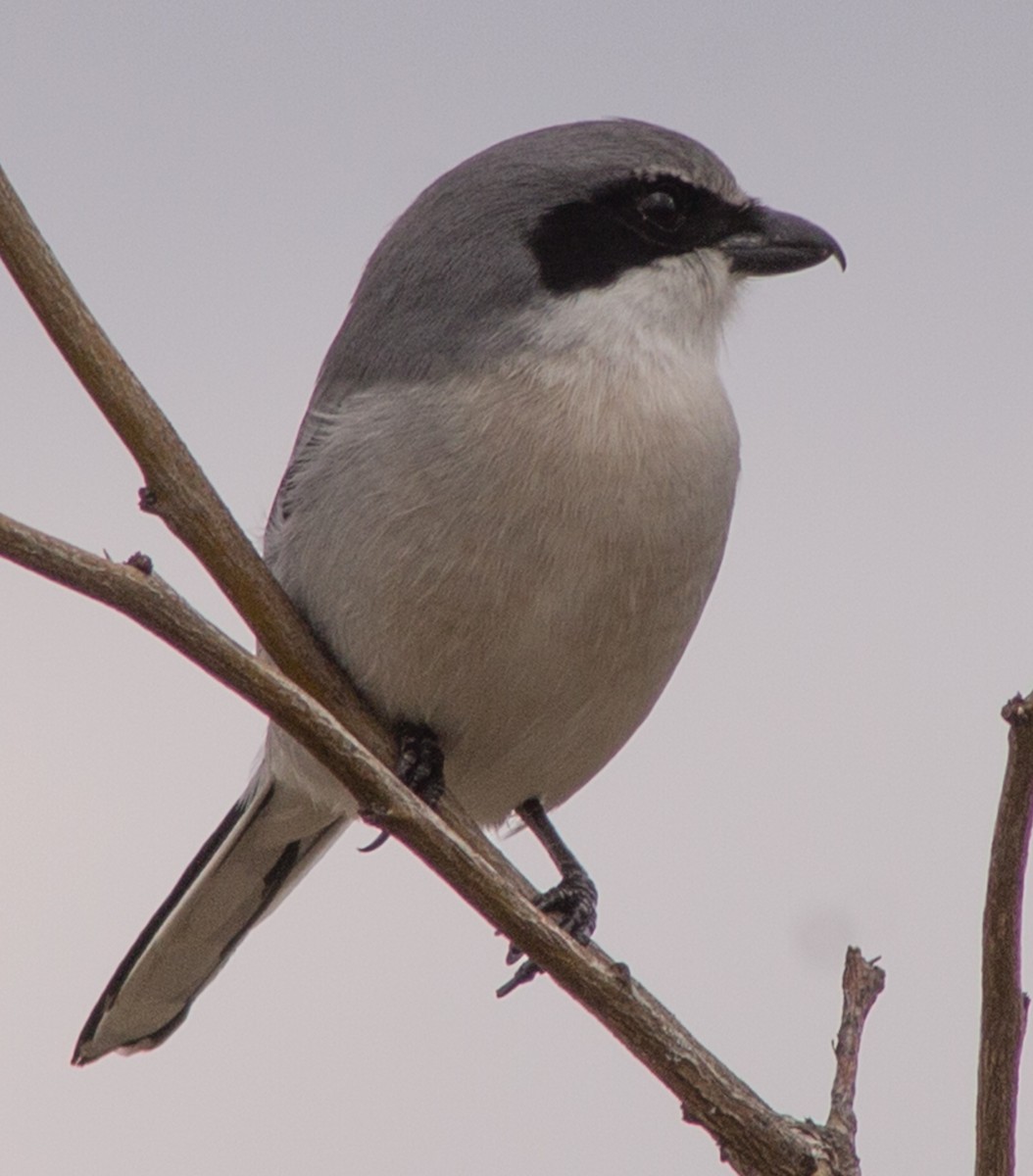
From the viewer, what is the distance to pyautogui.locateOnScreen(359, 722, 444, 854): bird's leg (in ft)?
10.2

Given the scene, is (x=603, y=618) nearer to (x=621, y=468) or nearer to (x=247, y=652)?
(x=621, y=468)

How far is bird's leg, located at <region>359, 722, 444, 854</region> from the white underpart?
1.5 inches

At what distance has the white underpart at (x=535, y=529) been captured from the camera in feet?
10.1

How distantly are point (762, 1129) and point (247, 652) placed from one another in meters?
0.98

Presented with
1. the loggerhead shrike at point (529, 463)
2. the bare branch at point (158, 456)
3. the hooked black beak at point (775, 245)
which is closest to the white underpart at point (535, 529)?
the loggerhead shrike at point (529, 463)

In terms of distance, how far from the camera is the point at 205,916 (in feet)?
12.4

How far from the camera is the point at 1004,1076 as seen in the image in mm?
2078

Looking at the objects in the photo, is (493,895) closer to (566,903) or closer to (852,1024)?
(852,1024)

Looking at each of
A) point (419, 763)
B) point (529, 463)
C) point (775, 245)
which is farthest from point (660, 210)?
point (419, 763)

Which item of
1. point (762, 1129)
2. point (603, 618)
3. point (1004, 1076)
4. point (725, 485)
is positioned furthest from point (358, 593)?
point (1004, 1076)

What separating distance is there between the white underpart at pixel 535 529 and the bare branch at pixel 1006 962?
114 centimetres

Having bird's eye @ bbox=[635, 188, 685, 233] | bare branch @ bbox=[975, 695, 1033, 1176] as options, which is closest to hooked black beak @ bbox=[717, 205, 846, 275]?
bird's eye @ bbox=[635, 188, 685, 233]

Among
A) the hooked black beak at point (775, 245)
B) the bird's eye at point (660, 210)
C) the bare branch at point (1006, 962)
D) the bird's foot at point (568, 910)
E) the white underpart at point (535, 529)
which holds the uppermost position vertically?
the hooked black beak at point (775, 245)

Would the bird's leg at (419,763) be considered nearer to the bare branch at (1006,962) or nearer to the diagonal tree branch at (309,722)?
the diagonal tree branch at (309,722)
